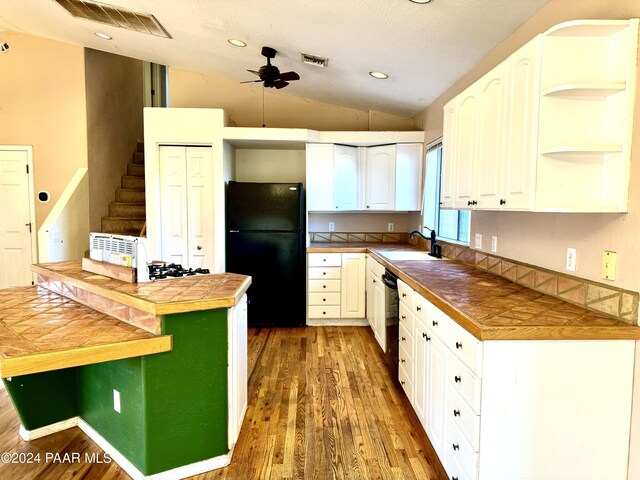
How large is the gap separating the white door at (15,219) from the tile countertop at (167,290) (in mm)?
3076

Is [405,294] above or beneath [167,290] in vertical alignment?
beneath

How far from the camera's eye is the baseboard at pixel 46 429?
7.09 ft

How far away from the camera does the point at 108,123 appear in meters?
5.25

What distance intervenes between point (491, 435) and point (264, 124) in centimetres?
435

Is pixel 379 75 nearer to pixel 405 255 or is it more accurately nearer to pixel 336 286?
pixel 405 255

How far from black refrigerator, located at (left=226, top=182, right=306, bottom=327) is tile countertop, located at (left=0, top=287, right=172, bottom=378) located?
2075mm

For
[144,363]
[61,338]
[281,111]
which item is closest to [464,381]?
[144,363]

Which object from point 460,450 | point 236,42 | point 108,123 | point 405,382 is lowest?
point 405,382

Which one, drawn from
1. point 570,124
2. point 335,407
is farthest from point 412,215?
point 570,124

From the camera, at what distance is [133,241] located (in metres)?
1.96

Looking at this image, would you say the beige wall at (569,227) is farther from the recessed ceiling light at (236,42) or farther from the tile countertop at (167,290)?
the recessed ceiling light at (236,42)

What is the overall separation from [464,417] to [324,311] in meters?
2.74

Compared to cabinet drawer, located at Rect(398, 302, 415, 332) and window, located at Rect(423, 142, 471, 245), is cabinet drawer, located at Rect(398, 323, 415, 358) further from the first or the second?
window, located at Rect(423, 142, 471, 245)

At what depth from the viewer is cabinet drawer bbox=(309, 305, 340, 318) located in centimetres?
423
